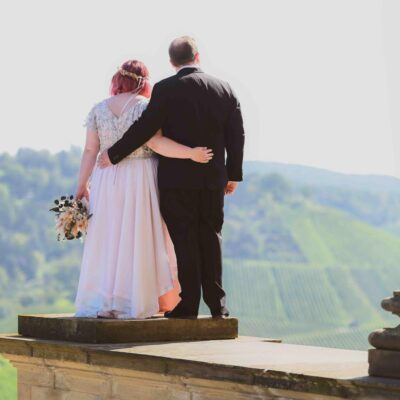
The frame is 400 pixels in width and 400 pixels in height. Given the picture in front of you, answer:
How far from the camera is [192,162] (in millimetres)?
8562

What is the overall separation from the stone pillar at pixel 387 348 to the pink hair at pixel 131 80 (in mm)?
2959

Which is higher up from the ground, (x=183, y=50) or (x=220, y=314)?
→ (x=183, y=50)

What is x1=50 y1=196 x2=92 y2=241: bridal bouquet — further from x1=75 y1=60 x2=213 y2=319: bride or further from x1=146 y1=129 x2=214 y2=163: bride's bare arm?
x1=146 y1=129 x2=214 y2=163: bride's bare arm

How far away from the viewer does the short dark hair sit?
28.2 ft

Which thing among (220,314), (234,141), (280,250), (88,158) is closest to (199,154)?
(234,141)

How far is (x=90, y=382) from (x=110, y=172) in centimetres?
144

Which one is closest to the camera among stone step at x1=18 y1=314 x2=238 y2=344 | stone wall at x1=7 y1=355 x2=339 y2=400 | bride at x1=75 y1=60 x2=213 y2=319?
stone wall at x1=7 y1=355 x2=339 y2=400

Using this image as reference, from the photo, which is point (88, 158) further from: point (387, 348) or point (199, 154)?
point (387, 348)

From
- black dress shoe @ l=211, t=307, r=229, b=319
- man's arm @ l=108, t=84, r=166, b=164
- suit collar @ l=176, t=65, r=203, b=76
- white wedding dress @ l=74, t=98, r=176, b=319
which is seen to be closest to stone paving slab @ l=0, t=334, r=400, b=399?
black dress shoe @ l=211, t=307, r=229, b=319

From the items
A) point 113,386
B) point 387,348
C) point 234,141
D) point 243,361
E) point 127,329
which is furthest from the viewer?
point 234,141

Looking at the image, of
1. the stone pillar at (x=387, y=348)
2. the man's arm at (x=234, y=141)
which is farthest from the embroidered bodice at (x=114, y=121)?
the stone pillar at (x=387, y=348)

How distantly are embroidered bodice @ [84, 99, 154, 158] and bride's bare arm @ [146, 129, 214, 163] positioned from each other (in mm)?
216

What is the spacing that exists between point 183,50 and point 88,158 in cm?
97

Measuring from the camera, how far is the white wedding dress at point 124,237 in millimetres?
8727
